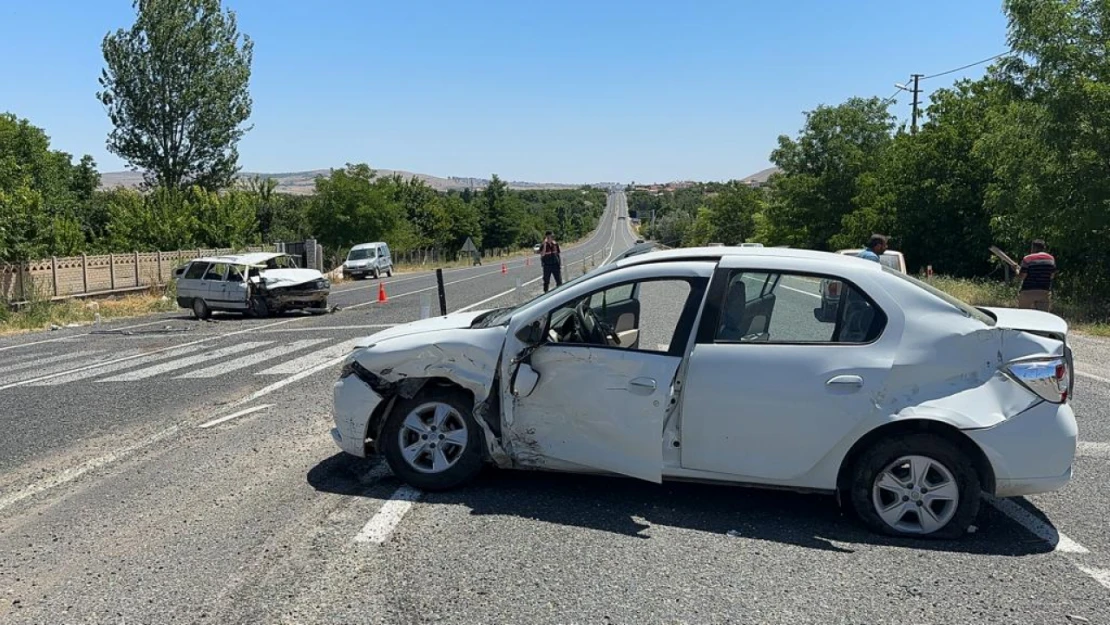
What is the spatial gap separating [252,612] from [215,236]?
4229 centimetres

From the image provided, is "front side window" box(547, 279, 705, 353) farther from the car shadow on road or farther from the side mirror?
the car shadow on road

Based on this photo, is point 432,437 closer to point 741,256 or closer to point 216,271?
point 741,256

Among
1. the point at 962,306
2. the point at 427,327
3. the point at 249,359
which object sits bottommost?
the point at 249,359

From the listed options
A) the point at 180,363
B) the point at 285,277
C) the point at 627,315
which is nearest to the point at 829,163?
the point at 285,277

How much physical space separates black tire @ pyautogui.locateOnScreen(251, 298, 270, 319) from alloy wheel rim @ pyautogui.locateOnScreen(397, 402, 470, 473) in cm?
1689

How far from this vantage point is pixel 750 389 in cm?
494

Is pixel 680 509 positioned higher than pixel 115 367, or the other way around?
pixel 680 509

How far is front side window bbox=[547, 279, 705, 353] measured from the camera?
17.5 ft

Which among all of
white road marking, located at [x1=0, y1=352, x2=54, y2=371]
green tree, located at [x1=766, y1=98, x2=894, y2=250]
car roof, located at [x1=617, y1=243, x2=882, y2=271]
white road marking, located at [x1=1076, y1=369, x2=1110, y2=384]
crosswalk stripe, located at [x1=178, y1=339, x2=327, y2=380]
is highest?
green tree, located at [x1=766, y1=98, x2=894, y2=250]

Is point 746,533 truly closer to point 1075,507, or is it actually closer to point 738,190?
point 1075,507

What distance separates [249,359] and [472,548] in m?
9.38

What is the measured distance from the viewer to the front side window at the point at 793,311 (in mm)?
5000

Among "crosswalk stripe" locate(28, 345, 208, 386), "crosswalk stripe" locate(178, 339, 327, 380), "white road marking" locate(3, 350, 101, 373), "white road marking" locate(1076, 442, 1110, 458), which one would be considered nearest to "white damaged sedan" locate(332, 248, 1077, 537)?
"white road marking" locate(1076, 442, 1110, 458)

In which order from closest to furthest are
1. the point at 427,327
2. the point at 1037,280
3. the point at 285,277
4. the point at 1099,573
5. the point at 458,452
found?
the point at 1099,573 → the point at 458,452 → the point at 427,327 → the point at 1037,280 → the point at 285,277
